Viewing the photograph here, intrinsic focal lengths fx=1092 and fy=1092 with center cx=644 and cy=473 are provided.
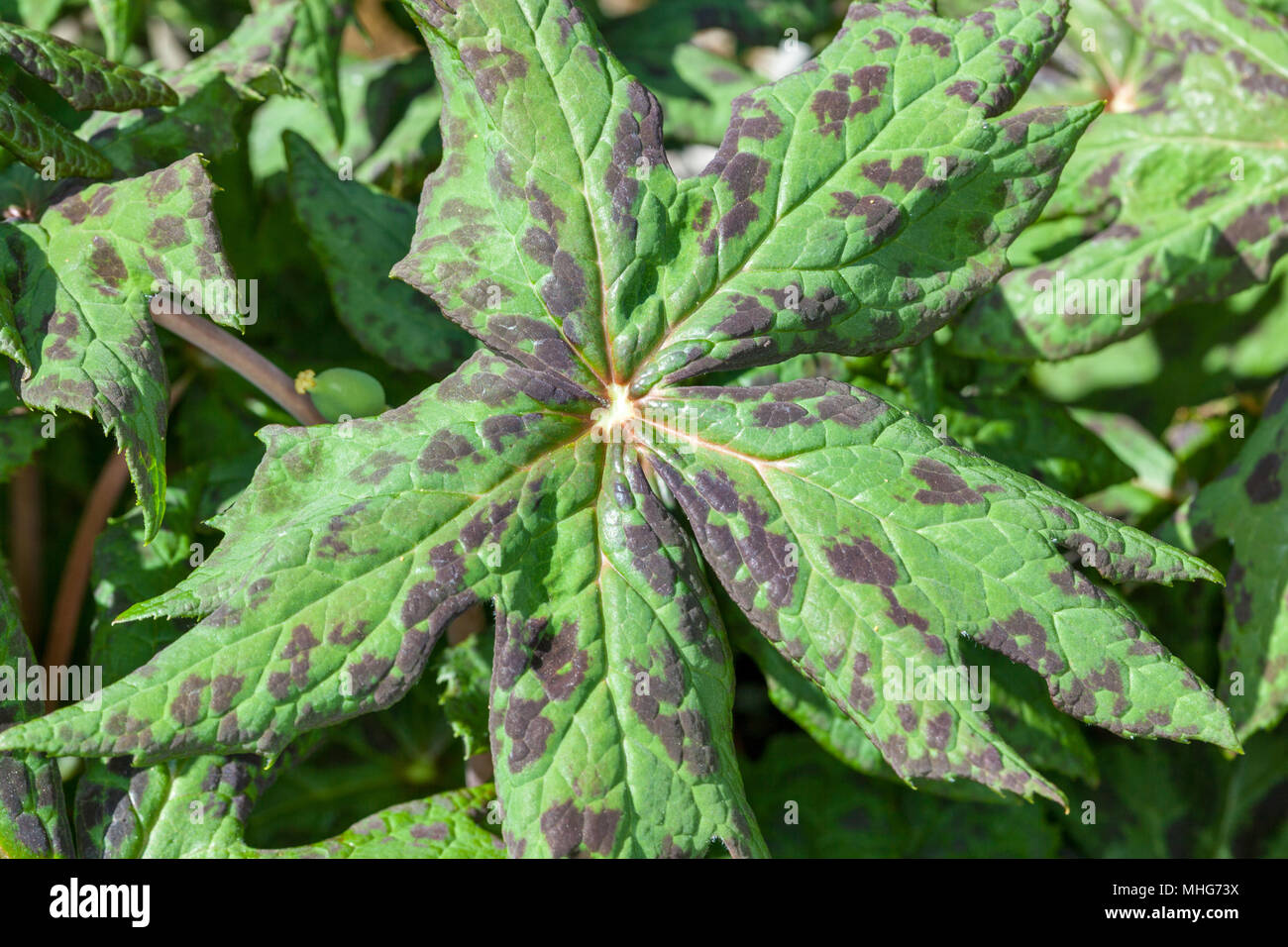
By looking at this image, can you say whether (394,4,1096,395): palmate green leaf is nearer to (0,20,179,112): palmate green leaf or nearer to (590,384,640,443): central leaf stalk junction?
(590,384,640,443): central leaf stalk junction

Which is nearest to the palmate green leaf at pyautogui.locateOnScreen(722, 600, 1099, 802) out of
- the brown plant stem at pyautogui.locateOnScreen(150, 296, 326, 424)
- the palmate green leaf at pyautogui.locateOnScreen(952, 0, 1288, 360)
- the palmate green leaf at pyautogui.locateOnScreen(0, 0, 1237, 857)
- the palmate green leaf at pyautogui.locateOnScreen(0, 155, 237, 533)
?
the palmate green leaf at pyautogui.locateOnScreen(0, 0, 1237, 857)

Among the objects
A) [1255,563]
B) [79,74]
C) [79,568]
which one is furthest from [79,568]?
[1255,563]

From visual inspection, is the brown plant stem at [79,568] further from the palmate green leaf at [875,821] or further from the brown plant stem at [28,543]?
the palmate green leaf at [875,821]

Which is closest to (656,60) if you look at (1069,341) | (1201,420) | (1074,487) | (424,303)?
(424,303)

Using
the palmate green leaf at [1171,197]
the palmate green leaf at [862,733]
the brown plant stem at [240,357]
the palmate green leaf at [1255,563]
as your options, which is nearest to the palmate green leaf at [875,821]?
the palmate green leaf at [862,733]

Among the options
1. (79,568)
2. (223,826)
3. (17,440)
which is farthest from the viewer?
(79,568)

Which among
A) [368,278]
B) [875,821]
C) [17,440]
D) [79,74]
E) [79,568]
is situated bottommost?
[875,821]

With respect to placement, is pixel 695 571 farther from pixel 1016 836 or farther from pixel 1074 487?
pixel 1016 836

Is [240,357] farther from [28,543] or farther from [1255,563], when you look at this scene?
[1255,563]
